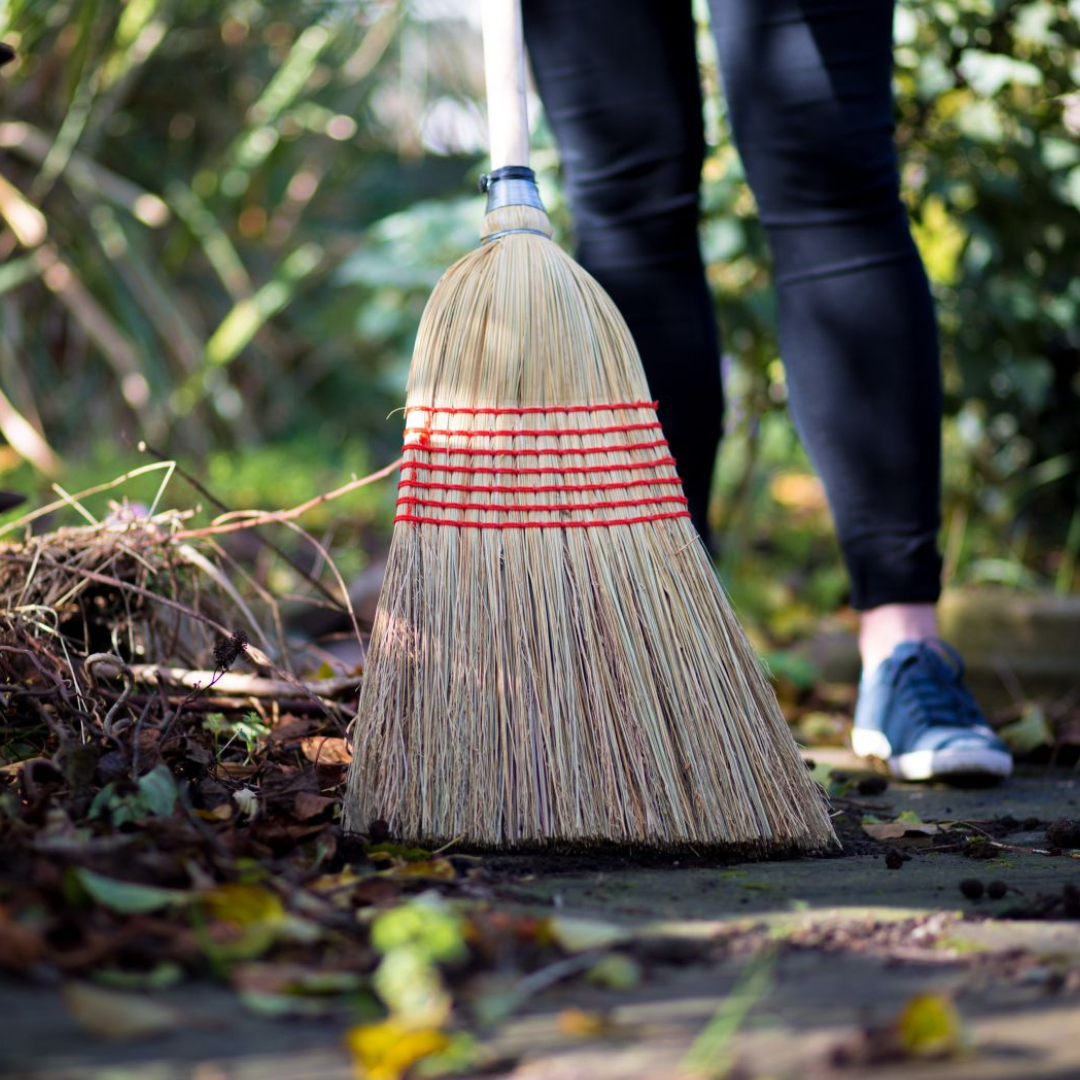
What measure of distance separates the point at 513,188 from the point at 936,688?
87 cm

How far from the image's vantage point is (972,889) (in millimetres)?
1087

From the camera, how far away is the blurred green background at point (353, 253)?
2.69 meters

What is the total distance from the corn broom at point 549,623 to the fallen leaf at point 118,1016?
0.48 meters

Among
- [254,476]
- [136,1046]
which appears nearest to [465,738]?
[136,1046]

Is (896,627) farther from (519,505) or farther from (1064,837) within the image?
(519,505)

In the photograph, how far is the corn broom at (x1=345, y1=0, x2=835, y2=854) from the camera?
48.1 inches

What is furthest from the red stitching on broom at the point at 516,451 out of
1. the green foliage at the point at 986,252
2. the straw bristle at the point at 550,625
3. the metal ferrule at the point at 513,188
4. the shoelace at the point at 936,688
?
the green foliage at the point at 986,252

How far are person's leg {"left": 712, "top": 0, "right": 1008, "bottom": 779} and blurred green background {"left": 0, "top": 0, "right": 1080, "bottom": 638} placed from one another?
2.76ft

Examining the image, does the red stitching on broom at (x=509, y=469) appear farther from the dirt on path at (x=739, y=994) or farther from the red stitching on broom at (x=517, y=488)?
the dirt on path at (x=739, y=994)

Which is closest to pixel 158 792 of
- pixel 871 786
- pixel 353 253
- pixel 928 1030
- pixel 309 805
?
pixel 309 805

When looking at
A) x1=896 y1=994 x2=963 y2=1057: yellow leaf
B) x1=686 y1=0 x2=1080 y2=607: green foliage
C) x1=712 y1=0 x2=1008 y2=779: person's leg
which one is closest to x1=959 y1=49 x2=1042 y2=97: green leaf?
x1=686 y1=0 x2=1080 y2=607: green foliage

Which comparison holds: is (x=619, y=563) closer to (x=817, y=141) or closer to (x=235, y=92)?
(x=817, y=141)

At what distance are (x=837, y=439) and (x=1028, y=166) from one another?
121cm

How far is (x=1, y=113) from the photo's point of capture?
422cm
